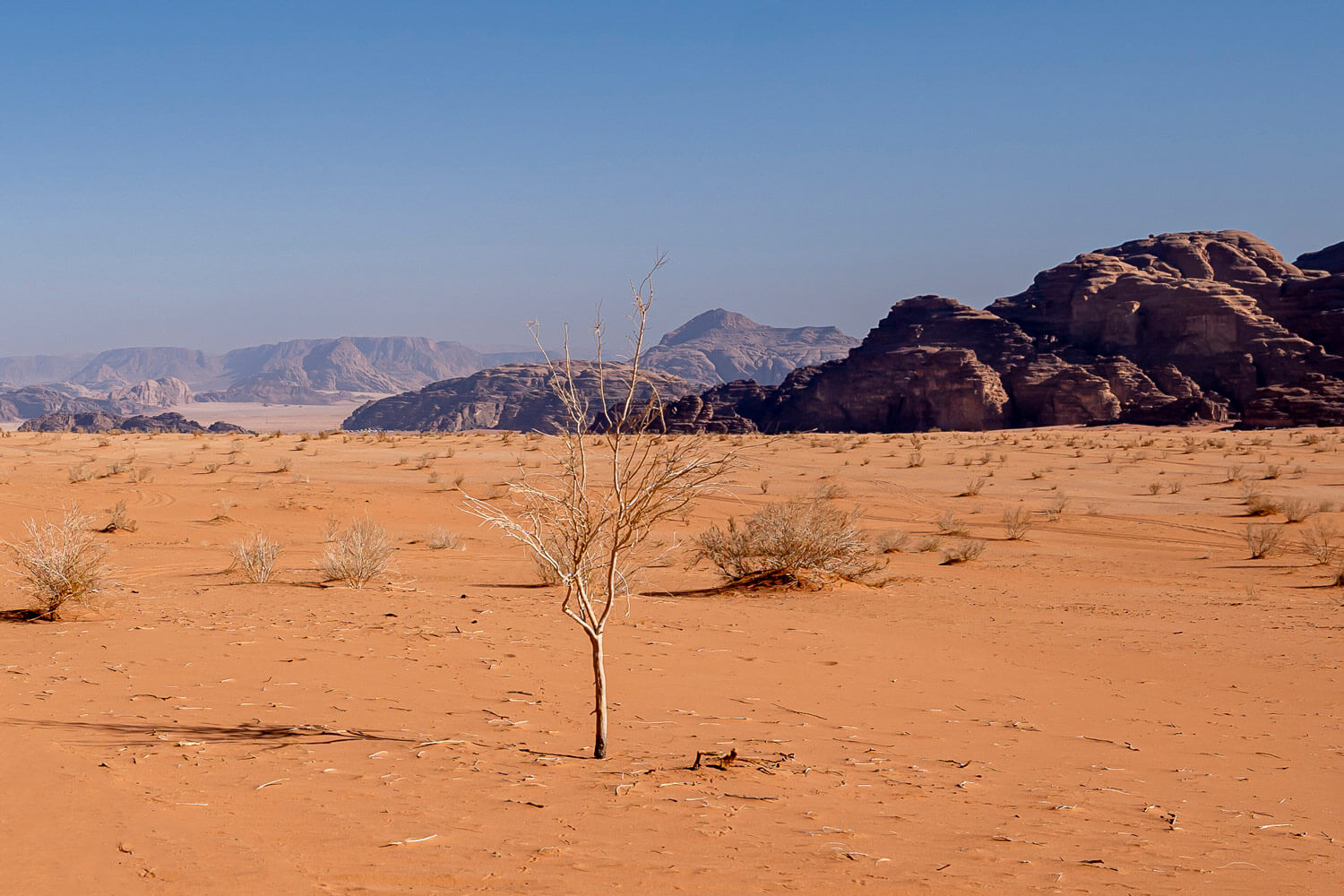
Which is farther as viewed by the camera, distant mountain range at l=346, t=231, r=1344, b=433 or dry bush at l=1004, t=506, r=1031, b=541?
distant mountain range at l=346, t=231, r=1344, b=433

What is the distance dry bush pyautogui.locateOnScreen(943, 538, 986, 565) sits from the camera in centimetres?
1555

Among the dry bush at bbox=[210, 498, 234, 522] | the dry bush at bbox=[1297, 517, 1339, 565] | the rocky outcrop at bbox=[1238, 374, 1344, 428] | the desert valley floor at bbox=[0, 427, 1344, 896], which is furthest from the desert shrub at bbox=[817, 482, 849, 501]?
the rocky outcrop at bbox=[1238, 374, 1344, 428]

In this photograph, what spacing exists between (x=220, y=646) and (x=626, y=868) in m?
5.54

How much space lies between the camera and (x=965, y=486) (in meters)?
27.2

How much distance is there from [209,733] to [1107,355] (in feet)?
271

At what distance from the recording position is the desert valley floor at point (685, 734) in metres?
3.93

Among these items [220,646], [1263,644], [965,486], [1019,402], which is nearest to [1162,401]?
[1019,402]

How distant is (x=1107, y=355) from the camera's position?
258 feet

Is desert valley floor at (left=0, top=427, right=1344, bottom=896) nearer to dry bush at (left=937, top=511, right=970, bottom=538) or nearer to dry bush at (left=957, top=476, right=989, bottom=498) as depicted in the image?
dry bush at (left=937, top=511, right=970, bottom=538)

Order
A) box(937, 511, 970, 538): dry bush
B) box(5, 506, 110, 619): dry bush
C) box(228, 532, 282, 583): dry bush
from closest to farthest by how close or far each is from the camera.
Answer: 1. box(5, 506, 110, 619): dry bush
2. box(228, 532, 282, 583): dry bush
3. box(937, 511, 970, 538): dry bush

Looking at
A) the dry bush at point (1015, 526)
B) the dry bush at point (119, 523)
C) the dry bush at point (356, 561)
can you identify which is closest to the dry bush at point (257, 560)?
the dry bush at point (356, 561)

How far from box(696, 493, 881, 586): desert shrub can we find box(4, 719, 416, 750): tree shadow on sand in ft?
25.3

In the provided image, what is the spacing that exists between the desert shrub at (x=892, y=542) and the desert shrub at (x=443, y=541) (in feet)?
23.4

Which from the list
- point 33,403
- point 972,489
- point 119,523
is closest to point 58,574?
point 119,523
